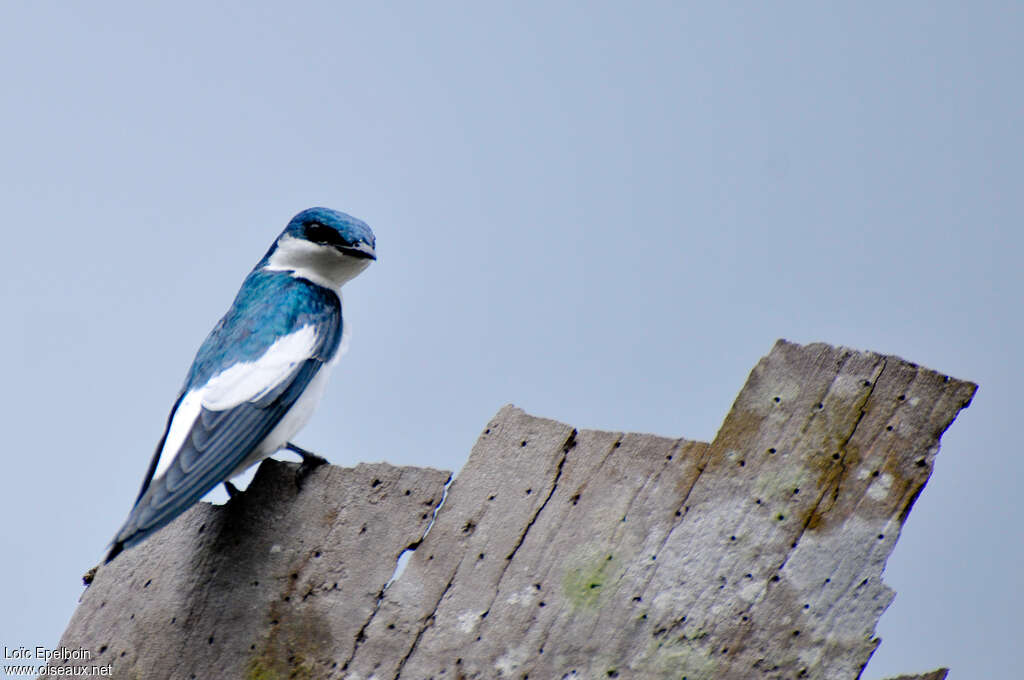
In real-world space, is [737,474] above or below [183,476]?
above

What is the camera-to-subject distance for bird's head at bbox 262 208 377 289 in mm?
4094

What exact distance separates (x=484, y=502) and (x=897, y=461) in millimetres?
1256

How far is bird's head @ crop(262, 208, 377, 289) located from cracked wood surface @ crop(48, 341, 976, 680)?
94cm

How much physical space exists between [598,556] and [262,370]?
1.36 metres

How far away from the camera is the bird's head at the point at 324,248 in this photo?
4094 millimetres

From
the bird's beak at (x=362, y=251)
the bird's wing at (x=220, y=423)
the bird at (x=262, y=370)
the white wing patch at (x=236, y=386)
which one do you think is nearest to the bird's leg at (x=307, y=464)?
the bird at (x=262, y=370)

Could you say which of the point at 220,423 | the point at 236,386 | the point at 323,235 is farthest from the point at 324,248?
the point at 220,423

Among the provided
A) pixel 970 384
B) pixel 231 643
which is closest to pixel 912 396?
pixel 970 384

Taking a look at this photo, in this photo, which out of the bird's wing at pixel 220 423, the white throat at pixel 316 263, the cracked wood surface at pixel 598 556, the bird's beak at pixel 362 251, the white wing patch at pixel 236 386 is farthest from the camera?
the white throat at pixel 316 263

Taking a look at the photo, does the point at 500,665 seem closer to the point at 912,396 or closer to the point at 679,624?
the point at 679,624

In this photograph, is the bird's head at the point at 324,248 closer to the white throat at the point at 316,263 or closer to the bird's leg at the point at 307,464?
the white throat at the point at 316,263

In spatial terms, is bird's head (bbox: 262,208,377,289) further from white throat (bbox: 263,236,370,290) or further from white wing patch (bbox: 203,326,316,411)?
white wing patch (bbox: 203,326,316,411)

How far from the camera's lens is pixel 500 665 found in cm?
322

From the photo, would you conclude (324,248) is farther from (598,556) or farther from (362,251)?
(598,556)
